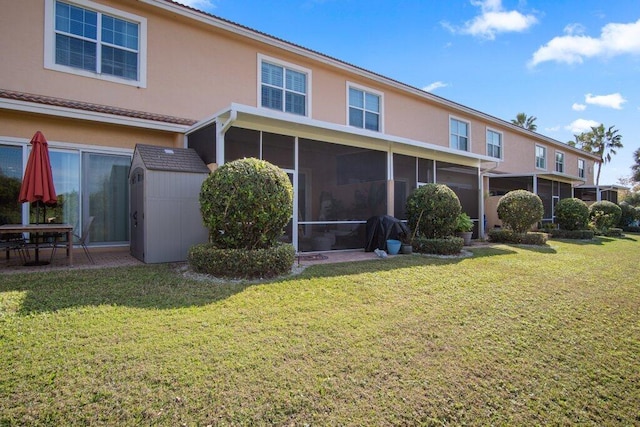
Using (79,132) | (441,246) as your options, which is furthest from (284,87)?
(441,246)

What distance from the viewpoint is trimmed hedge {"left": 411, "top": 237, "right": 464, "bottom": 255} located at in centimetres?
920

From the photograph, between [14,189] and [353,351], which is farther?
[14,189]

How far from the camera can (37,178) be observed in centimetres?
630

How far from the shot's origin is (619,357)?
364 centimetres

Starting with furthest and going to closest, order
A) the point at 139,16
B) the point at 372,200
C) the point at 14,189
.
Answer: the point at 372,200, the point at 139,16, the point at 14,189

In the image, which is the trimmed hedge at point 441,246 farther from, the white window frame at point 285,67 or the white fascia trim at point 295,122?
the white window frame at point 285,67

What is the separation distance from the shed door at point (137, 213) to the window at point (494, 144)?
1787 centimetres

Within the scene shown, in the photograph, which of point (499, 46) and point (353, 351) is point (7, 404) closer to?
point (353, 351)

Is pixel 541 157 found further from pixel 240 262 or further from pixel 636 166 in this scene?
pixel 636 166

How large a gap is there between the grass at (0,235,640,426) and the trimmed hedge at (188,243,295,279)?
1.55ft

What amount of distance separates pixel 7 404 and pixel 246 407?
5.39 ft

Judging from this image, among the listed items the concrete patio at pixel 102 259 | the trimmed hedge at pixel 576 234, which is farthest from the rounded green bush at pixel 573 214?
the concrete patio at pixel 102 259

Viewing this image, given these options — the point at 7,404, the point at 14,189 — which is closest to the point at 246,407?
the point at 7,404

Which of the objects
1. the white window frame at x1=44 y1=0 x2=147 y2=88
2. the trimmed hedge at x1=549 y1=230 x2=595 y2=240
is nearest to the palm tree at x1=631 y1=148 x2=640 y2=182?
the trimmed hedge at x1=549 y1=230 x2=595 y2=240
